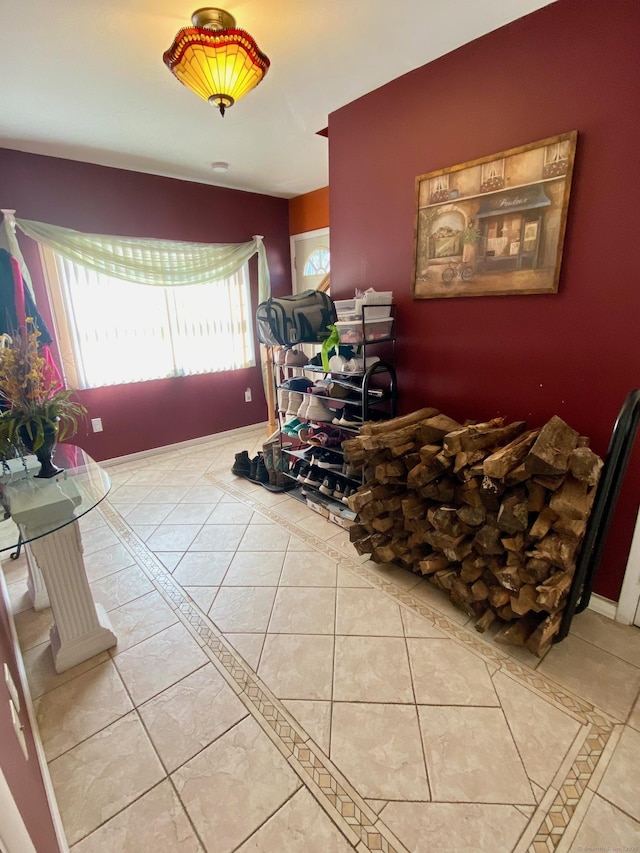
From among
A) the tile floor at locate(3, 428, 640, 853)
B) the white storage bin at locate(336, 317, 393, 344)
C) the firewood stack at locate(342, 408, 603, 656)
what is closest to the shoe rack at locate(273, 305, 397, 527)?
the white storage bin at locate(336, 317, 393, 344)

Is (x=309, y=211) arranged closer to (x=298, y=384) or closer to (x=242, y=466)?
(x=298, y=384)

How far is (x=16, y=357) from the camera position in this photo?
1629mm

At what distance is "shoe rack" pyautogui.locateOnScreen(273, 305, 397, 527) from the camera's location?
94.3 inches

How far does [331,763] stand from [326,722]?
136 millimetres

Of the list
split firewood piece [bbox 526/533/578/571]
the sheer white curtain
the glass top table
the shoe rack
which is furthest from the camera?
the sheer white curtain

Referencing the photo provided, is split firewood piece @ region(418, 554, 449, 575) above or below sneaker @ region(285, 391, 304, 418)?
below

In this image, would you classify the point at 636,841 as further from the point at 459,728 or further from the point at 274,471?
the point at 274,471

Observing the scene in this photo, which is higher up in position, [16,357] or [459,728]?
[16,357]

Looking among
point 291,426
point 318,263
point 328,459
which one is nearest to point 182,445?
point 291,426

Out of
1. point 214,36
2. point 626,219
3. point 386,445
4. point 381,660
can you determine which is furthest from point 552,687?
point 214,36

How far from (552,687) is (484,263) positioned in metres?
1.83

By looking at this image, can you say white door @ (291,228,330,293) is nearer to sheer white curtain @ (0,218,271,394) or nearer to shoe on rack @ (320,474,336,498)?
sheer white curtain @ (0,218,271,394)

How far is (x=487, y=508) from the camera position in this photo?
66.8 inches

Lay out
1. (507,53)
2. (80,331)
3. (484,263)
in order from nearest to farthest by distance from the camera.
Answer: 1. (507,53)
2. (484,263)
3. (80,331)
